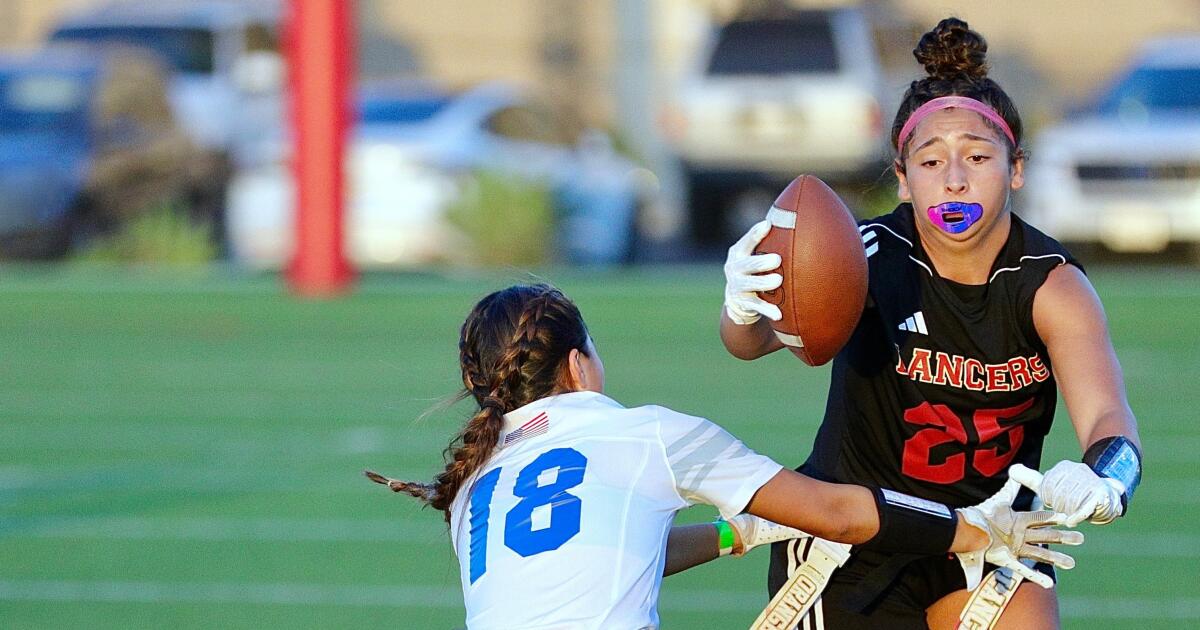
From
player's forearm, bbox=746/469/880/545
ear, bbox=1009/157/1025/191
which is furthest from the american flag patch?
ear, bbox=1009/157/1025/191

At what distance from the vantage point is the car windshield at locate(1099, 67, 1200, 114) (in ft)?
47.1

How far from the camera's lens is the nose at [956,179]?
3275 millimetres

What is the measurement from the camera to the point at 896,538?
3096 millimetres

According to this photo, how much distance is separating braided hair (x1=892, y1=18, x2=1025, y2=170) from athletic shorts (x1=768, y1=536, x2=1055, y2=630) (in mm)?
818

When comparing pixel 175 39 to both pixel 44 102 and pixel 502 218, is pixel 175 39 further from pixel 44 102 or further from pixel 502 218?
pixel 502 218

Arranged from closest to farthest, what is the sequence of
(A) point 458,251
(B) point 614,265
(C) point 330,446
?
(C) point 330,446, (A) point 458,251, (B) point 614,265

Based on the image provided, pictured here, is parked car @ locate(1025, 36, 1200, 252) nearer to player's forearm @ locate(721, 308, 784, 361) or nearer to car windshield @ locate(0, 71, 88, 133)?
car windshield @ locate(0, 71, 88, 133)

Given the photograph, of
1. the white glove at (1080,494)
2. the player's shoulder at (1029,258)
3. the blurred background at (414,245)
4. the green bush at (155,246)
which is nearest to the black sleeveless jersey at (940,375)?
the player's shoulder at (1029,258)

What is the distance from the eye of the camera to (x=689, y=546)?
→ 3.35 metres

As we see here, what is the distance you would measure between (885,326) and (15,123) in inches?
496

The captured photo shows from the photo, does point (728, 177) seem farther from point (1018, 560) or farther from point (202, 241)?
point (1018, 560)

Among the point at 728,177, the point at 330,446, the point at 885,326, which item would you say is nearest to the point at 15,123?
the point at 728,177

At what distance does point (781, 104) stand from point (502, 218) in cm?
357

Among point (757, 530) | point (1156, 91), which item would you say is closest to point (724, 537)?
point (757, 530)
